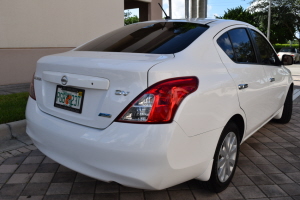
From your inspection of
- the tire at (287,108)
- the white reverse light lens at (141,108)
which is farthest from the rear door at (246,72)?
the tire at (287,108)

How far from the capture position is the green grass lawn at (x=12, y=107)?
14.7 ft

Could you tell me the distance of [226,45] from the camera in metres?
3.06

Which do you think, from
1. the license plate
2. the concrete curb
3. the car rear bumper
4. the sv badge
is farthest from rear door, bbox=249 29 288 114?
the concrete curb

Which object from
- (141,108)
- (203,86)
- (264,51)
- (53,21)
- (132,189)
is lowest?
(132,189)

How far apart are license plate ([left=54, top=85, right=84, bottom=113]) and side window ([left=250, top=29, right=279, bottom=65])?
234 centimetres

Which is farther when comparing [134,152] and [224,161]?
[224,161]

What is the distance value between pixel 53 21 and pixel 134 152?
24.7ft

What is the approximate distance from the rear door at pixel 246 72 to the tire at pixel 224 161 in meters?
0.29

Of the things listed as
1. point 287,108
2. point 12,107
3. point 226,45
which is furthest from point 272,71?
point 12,107

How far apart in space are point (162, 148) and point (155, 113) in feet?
0.78

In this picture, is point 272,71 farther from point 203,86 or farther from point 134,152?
point 134,152

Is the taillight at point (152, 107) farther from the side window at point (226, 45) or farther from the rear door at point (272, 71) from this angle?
the rear door at point (272, 71)

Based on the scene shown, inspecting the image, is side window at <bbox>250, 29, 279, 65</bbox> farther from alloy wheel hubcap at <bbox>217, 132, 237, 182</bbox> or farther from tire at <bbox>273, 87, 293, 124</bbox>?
alloy wheel hubcap at <bbox>217, 132, 237, 182</bbox>

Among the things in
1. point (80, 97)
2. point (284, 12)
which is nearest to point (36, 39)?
point (80, 97)
